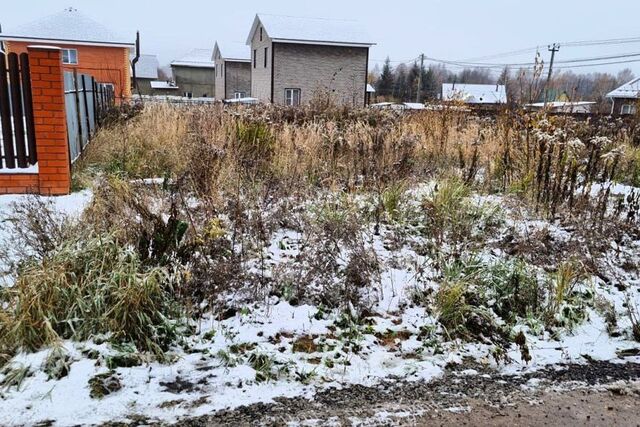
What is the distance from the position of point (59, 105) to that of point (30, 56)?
21.7 inches

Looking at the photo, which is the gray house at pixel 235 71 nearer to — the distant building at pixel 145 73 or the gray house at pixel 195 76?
the gray house at pixel 195 76

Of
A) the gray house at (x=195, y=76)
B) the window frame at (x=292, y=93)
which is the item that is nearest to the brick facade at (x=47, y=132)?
the window frame at (x=292, y=93)

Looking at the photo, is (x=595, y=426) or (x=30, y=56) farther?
(x=30, y=56)

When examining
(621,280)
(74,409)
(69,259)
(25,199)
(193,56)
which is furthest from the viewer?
(193,56)

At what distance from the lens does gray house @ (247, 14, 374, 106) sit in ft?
92.6

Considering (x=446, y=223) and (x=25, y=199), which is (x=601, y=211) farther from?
(x=25, y=199)

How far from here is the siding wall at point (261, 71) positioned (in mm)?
29372

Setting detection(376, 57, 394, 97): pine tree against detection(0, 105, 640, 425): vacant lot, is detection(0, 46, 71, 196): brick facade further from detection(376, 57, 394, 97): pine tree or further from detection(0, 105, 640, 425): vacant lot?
detection(376, 57, 394, 97): pine tree

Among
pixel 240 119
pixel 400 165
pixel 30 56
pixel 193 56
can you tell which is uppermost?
pixel 193 56

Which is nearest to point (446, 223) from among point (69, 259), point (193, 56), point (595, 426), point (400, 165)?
point (400, 165)

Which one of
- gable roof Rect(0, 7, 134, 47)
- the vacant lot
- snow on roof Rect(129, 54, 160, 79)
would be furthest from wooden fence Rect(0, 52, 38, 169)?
snow on roof Rect(129, 54, 160, 79)

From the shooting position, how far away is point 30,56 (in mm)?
4836

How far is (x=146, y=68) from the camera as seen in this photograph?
5194cm

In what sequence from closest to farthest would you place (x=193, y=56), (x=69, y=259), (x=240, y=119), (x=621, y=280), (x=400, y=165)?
(x=69, y=259)
(x=621, y=280)
(x=400, y=165)
(x=240, y=119)
(x=193, y=56)
